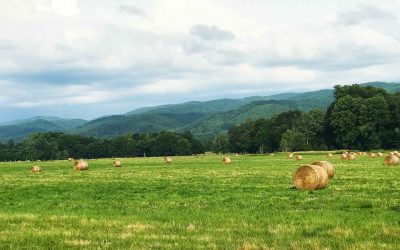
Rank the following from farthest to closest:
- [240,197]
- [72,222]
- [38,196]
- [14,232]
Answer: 1. [38,196]
2. [240,197]
3. [72,222]
4. [14,232]

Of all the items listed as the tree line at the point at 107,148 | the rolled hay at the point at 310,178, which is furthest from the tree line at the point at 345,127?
the rolled hay at the point at 310,178

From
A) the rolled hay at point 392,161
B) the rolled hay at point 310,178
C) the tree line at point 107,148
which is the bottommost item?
the tree line at point 107,148

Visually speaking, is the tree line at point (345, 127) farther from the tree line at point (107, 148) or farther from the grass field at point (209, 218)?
the grass field at point (209, 218)

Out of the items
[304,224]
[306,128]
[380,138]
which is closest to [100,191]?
[304,224]

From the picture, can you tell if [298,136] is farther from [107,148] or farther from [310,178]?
[310,178]

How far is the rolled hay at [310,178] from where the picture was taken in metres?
24.8

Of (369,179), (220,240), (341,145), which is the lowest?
(341,145)

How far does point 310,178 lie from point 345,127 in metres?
102

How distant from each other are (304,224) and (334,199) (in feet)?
20.1

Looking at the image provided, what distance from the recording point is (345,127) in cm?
12206

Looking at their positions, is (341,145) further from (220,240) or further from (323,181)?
(220,240)

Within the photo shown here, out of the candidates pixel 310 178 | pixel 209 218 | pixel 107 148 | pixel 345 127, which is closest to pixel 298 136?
pixel 345 127

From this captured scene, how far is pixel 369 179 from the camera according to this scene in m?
29.6

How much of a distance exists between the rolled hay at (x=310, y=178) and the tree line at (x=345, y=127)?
97855 millimetres
